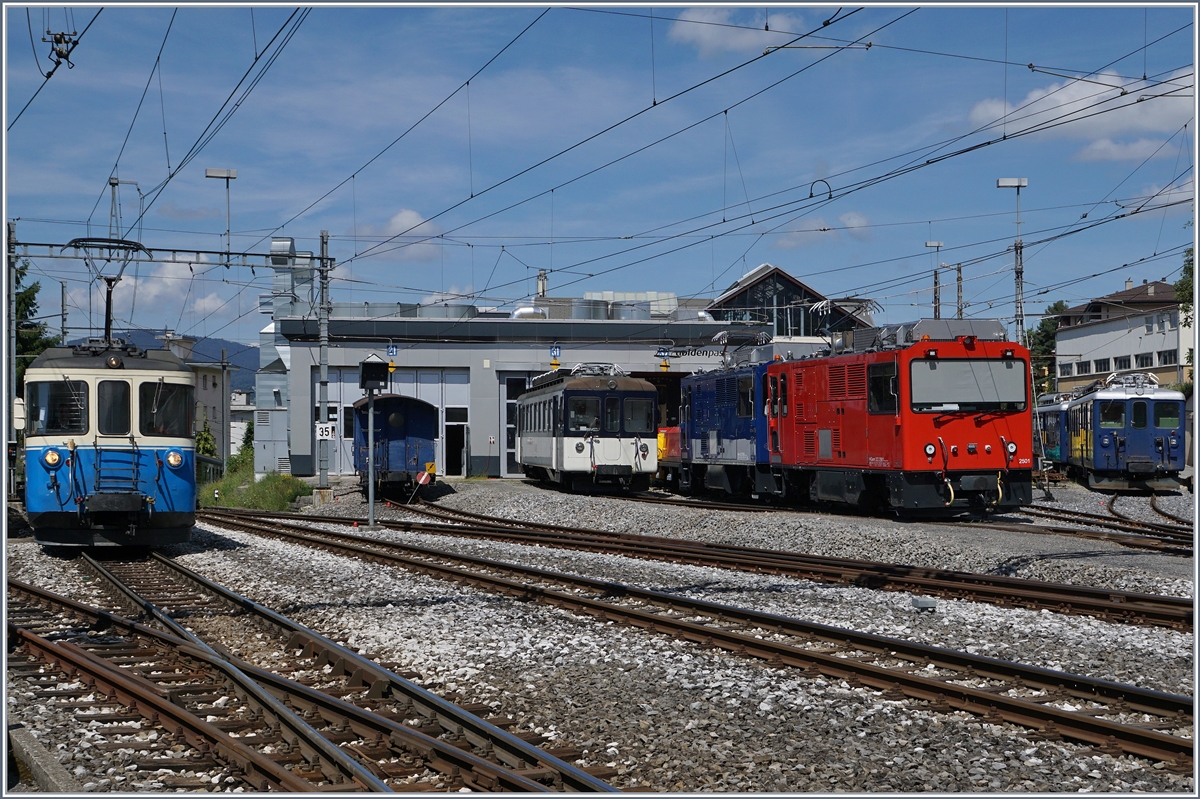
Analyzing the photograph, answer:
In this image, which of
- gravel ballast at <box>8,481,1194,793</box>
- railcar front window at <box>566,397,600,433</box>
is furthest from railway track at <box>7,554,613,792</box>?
railcar front window at <box>566,397,600,433</box>

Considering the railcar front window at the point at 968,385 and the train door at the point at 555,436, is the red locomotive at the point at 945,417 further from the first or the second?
the train door at the point at 555,436

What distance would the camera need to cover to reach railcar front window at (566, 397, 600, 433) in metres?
29.3

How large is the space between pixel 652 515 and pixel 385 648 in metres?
13.5

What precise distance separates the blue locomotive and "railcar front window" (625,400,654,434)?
10.6 m

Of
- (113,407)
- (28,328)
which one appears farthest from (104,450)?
(28,328)

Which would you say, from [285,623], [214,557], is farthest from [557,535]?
[285,623]

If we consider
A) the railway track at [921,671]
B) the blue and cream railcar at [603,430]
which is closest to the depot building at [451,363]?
the blue and cream railcar at [603,430]

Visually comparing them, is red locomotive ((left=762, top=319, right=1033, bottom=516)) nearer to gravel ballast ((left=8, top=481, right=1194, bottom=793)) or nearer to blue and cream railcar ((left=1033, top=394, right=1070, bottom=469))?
gravel ballast ((left=8, top=481, right=1194, bottom=793))

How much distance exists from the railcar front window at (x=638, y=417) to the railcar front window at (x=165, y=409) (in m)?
14.7

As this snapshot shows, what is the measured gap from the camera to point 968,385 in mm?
19141

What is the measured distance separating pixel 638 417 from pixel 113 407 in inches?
636

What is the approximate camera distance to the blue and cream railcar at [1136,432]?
3064cm

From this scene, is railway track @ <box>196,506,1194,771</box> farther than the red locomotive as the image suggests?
No

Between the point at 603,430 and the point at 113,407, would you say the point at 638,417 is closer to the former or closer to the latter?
the point at 603,430
